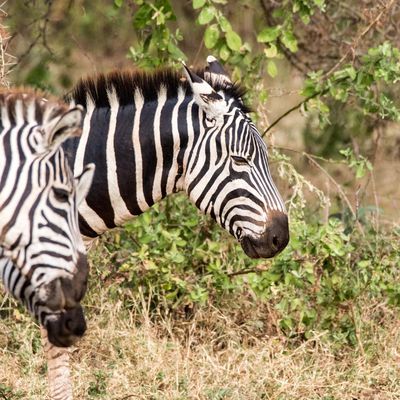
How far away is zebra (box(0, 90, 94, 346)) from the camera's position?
4492 mm

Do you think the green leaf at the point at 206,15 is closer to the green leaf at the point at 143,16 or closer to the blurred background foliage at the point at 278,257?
the blurred background foliage at the point at 278,257

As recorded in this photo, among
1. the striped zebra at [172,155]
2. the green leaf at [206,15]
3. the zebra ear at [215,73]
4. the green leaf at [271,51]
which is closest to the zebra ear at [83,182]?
the striped zebra at [172,155]

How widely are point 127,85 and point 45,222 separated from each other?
Result: 210 centimetres

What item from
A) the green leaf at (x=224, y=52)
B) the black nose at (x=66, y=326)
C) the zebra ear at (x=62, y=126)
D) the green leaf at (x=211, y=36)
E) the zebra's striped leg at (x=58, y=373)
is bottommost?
the zebra's striped leg at (x=58, y=373)

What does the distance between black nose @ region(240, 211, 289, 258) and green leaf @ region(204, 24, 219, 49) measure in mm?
1844

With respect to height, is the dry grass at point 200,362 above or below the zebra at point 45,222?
below

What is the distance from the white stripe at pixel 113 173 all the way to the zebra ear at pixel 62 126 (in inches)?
65.2

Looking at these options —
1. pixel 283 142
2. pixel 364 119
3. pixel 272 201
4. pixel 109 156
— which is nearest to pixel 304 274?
pixel 272 201

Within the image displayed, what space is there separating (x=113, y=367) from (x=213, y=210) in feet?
3.84

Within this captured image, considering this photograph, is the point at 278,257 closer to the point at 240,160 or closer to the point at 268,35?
the point at 240,160

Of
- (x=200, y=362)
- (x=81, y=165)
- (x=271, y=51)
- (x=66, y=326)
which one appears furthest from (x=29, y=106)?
(x=271, y=51)

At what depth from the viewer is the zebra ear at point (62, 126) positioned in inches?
181

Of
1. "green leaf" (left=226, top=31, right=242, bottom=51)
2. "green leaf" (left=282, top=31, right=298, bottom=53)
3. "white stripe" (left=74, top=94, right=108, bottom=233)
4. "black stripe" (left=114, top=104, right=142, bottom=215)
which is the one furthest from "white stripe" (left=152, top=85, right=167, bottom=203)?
"green leaf" (left=282, top=31, right=298, bottom=53)

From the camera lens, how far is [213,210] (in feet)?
21.1
